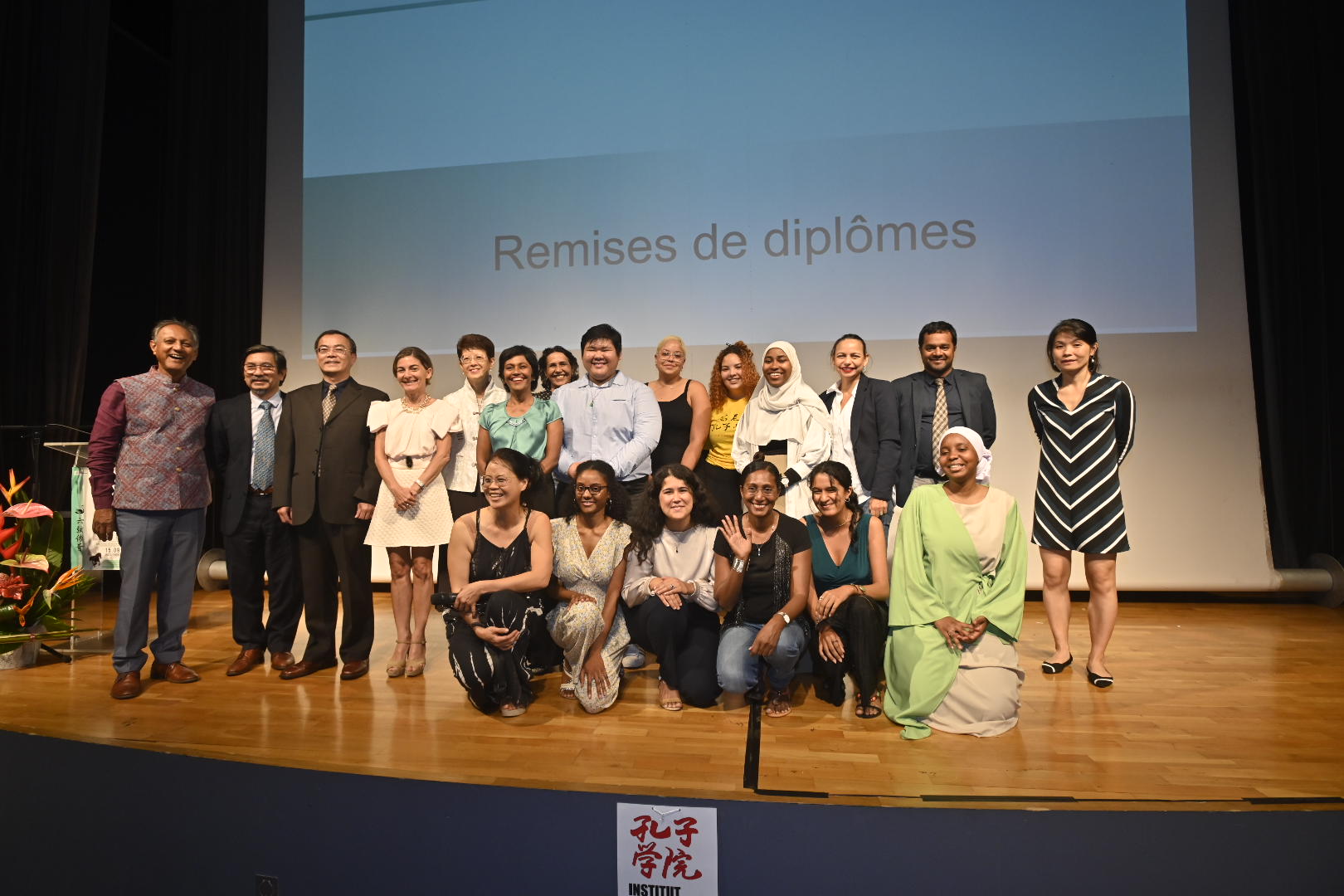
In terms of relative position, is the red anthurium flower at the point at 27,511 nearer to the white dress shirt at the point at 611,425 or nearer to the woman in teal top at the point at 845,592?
the white dress shirt at the point at 611,425

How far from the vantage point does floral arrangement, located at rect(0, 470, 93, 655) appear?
11.0ft

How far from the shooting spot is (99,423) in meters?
2.94

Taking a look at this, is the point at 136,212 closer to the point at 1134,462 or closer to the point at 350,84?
the point at 350,84

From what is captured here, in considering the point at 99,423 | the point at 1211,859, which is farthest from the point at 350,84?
the point at 1211,859

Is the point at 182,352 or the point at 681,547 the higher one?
the point at 182,352

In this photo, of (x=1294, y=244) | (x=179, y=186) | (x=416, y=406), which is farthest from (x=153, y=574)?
(x=1294, y=244)

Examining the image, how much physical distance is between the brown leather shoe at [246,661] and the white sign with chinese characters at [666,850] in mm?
2170

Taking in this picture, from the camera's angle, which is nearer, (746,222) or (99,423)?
(99,423)

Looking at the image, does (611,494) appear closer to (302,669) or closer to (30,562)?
(302,669)

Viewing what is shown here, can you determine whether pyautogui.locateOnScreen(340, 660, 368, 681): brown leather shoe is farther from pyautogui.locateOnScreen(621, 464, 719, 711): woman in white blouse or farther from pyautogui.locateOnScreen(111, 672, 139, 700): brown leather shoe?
pyautogui.locateOnScreen(621, 464, 719, 711): woman in white blouse

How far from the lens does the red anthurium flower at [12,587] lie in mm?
3275

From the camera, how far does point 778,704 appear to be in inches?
107

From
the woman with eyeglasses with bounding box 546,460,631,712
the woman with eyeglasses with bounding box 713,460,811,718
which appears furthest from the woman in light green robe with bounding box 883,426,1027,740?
the woman with eyeglasses with bounding box 546,460,631,712

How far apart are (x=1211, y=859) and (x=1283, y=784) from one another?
537mm
